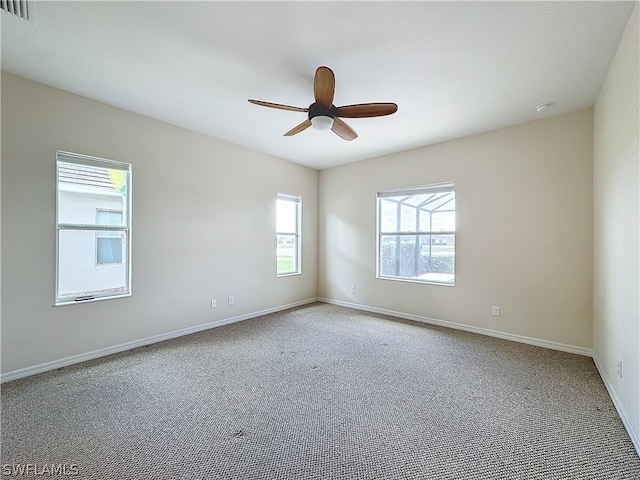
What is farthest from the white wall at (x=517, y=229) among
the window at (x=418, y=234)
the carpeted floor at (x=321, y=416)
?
the carpeted floor at (x=321, y=416)

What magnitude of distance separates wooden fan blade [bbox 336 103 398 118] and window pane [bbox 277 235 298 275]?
2.89m

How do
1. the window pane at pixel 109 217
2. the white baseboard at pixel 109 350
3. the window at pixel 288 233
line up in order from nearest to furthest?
the white baseboard at pixel 109 350, the window pane at pixel 109 217, the window at pixel 288 233

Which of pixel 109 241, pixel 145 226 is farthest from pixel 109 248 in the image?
pixel 145 226

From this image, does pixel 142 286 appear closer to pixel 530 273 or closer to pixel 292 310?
pixel 292 310

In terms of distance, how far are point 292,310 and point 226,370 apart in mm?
2194

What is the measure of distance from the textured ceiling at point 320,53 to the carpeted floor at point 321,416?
8.51 ft

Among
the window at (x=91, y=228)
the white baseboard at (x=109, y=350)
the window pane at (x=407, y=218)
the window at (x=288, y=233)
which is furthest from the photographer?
the window at (x=288, y=233)

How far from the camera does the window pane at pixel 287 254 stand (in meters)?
4.88

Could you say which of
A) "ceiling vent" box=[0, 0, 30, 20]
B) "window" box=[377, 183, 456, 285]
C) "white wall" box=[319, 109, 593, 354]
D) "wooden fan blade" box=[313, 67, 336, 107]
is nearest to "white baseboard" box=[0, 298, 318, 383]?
"window" box=[377, 183, 456, 285]

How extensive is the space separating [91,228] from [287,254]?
2.81m

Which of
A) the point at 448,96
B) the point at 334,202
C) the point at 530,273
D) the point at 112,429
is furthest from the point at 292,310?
the point at 448,96

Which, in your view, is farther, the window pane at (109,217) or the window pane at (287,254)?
the window pane at (287,254)

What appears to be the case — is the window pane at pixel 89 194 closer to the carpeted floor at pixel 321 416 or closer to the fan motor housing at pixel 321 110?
the carpeted floor at pixel 321 416

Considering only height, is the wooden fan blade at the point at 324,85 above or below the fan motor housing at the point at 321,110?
above
